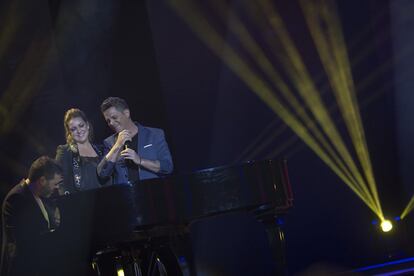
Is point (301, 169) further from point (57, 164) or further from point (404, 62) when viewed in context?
point (57, 164)

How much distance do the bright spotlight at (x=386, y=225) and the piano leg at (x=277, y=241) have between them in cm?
203

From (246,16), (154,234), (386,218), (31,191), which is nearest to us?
(154,234)

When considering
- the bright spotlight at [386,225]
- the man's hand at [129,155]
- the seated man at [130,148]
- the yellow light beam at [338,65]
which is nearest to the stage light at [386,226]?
the bright spotlight at [386,225]

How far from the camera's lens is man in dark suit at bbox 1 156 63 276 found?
11.3ft

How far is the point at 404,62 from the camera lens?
5309mm

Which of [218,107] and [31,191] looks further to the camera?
[218,107]

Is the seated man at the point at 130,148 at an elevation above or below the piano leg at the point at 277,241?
above

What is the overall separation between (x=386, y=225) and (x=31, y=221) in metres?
3.01

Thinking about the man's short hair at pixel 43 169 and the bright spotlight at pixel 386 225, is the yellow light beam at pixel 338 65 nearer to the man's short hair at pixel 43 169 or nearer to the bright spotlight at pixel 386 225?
the bright spotlight at pixel 386 225

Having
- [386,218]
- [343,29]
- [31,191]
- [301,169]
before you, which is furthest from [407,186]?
[31,191]

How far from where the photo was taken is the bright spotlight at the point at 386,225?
16.7 ft

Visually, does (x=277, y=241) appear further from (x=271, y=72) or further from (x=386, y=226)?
(x=271, y=72)

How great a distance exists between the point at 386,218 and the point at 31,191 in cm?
304

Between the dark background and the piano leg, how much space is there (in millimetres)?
1998
